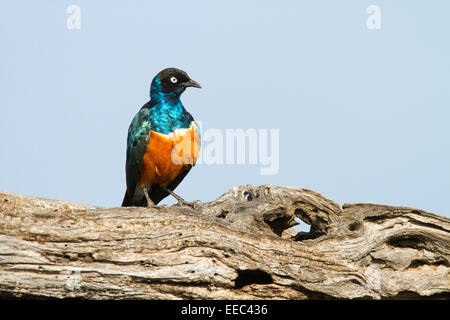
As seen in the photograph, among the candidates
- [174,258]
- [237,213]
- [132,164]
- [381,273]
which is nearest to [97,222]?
[174,258]

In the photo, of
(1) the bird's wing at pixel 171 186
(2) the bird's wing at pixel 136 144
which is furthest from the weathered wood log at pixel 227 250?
(2) the bird's wing at pixel 136 144

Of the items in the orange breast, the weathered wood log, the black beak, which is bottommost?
the weathered wood log

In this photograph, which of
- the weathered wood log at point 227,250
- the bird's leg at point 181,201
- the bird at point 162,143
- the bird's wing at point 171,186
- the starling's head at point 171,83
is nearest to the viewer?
the weathered wood log at point 227,250

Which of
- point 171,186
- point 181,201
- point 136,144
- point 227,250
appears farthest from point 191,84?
point 227,250

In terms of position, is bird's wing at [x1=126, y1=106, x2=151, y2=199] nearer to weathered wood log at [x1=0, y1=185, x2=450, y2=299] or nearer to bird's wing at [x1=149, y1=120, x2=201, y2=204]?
bird's wing at [x1=149, y1=120, x2=201, y2=204]

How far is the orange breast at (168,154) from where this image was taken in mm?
8523

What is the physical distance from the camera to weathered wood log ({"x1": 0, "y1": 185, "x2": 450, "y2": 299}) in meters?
6.02

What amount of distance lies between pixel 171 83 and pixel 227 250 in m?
3.55

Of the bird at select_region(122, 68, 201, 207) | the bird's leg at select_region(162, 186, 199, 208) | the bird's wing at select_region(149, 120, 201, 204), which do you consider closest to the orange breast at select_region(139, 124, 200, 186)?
the bird at select_region(122, 68, 201, 207)

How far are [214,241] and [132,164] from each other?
8.65ft

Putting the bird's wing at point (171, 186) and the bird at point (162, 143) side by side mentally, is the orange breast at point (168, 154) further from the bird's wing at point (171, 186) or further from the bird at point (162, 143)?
the bird's wing at point (171, 186)

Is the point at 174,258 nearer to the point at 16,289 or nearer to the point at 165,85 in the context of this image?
the point at 16,289

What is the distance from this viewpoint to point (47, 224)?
620 centimetres

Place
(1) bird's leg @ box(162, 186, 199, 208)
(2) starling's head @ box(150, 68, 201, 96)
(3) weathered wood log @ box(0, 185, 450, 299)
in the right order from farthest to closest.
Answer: (2) starling's head @ box(150, 68, 201, 96) < (1) bird's leg @ box(162, 186, 199, 208) < (3) weathered wood log @ box(0, 185, 450, 299)
